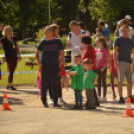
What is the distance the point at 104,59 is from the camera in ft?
30.0

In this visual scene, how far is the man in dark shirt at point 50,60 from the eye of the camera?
8516mm

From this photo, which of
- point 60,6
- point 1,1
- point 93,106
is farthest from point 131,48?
point 60,6

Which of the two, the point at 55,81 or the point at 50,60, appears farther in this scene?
the point at 55,81

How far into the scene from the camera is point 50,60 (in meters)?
8.52

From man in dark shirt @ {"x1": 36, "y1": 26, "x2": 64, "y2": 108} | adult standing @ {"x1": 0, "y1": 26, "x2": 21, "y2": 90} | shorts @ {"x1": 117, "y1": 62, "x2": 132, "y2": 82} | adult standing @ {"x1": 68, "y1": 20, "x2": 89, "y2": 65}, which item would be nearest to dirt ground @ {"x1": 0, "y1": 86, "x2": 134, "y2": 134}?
man in dark shirt @ {"x1": 36, "y1": 26, "x2": 64, "y2": 108}

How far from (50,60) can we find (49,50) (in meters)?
0.22

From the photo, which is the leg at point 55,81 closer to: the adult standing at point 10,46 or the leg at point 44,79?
the leg at point 44,79

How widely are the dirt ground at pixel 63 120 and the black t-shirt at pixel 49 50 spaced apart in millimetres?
1032

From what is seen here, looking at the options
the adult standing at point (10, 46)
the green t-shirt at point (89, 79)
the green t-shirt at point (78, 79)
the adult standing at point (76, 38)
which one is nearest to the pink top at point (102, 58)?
the adult standing at point (76, 38)

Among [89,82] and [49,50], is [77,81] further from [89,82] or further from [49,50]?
[49,50]

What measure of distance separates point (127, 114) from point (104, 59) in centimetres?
205

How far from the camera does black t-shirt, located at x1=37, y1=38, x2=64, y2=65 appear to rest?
27.9 ft

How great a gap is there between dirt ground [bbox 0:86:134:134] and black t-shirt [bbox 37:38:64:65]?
1.03 m

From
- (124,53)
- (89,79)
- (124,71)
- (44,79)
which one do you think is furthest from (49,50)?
(124,71)
